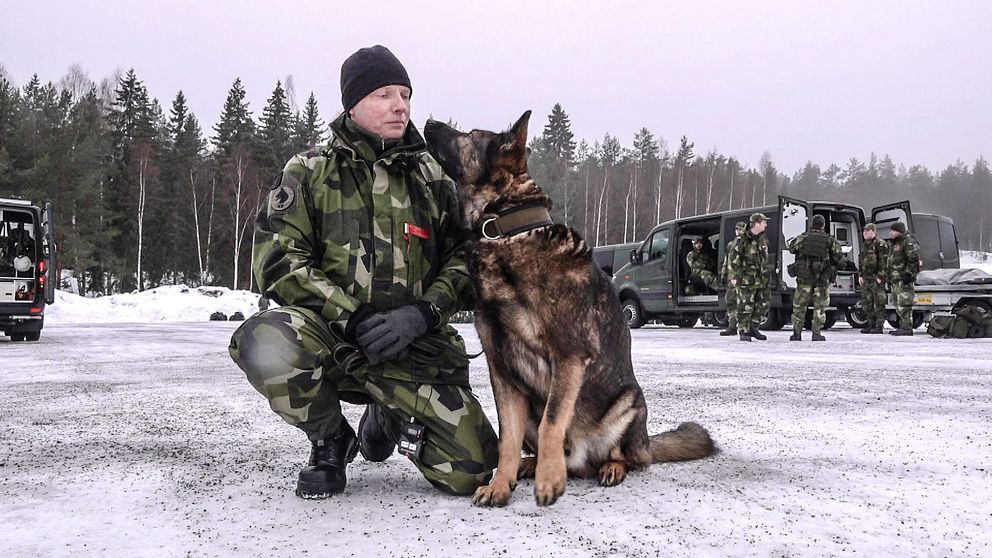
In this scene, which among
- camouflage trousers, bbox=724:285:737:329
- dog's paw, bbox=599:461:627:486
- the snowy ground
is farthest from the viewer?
camouflage trousers, bbox=724:285:737:329

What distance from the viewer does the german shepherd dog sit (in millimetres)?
2061

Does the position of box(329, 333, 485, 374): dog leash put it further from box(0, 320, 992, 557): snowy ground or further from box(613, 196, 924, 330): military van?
box(613, 196, 924, 330): military van

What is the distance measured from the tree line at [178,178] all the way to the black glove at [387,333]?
65.1 feet

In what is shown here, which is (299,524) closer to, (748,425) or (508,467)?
(508,467)

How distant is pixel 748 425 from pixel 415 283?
1881mm

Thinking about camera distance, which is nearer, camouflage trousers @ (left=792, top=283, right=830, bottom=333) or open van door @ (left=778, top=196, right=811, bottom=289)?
camouflage trousers @ (left=792, top=283, right=830, bottom=333)

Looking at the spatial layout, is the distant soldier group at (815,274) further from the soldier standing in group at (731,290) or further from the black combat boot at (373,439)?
the black combat boot at (373,439)

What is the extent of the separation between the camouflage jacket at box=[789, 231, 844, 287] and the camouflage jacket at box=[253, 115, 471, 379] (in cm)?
868

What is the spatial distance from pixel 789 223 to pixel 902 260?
1.84 m

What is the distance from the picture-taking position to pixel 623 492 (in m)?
2.10

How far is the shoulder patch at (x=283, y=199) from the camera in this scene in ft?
7.31

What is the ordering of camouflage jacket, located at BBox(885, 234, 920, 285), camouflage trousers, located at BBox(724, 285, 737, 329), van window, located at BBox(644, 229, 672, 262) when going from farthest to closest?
van window, located at BBox(644, 229, 672, 262) < camouflage jacket, located at BBox(885, 234, 920, 285) < camouflage trousers, located at BBox(724, 285, 737, 329)

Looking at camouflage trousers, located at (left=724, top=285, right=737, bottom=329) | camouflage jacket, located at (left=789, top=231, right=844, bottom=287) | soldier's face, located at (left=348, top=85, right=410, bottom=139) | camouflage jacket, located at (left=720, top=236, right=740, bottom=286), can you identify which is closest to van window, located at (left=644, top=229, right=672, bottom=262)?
camouflage jacket, located at (left=720, top=236, right=740, bottom=286)

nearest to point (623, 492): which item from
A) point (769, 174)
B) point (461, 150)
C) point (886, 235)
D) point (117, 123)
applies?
point (461, 150)
